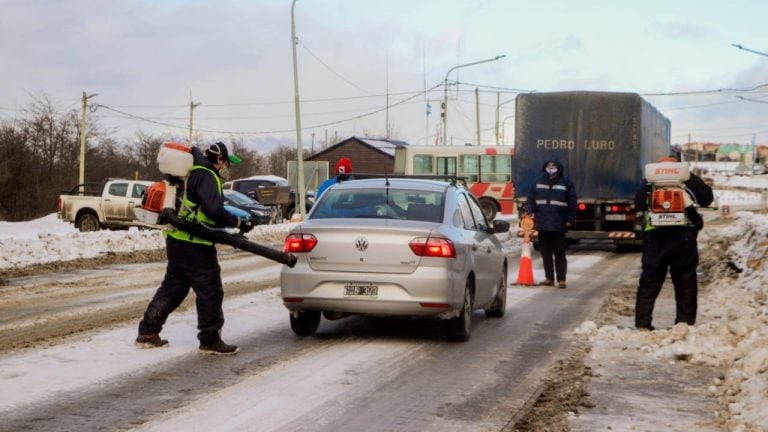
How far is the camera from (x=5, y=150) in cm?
4678

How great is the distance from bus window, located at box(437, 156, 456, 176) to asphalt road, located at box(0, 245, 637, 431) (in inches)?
946

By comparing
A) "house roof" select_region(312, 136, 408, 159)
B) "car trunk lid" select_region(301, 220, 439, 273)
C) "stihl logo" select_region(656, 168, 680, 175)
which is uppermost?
"house roof" select_region(312, 136, 408, 159)

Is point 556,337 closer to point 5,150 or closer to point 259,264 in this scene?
point 259,264

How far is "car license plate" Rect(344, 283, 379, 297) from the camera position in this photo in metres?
8.75

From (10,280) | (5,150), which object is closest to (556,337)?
(10,280)

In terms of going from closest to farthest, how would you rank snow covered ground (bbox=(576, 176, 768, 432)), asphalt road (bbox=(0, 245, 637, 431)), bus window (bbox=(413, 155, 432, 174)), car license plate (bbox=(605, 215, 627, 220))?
asphalt road (bbox=(0, 245, 637, 431))
snow covered ground (bbox=(576, 176, 768, 432))
car license plate (bbox=(605, 215, 627, 220))
bus window (bbox=(413, 155, 432, 174))

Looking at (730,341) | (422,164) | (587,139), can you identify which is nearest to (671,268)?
(730,341)

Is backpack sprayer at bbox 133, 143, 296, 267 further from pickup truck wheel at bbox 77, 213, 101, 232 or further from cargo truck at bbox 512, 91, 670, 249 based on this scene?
pickup truck wheel at bbox 77, 213, 101, 232

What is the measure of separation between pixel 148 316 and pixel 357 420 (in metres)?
3.10

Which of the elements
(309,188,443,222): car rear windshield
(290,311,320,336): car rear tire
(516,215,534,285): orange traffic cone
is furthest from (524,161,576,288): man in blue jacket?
(290,311,320,336): car rear tire

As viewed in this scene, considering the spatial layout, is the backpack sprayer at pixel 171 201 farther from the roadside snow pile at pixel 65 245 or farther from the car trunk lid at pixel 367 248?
the roadside snow pile at pixel 65 245

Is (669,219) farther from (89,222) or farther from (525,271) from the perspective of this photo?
(89,222)

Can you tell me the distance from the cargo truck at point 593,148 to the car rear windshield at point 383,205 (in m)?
12.8

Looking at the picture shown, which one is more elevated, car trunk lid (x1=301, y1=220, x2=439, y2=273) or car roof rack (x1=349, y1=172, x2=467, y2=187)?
car roof rack (x1=349, y1=172, x2=467, y2=187)
